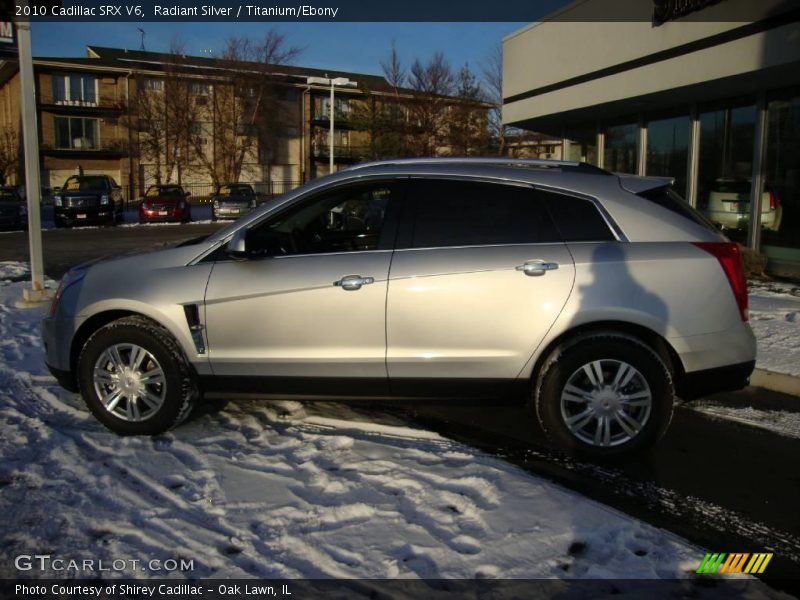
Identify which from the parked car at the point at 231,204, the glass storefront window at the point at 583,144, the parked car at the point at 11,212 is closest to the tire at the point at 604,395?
the glass storefront window at the point at 583,144

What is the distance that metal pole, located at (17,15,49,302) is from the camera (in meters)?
8.56

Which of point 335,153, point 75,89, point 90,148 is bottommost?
point 90,148

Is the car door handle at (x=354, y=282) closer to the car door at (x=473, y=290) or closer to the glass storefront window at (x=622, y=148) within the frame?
the car door at (x=473, y=290)

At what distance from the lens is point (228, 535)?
3.21m

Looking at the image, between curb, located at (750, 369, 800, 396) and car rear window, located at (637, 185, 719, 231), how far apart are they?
207 centimetres

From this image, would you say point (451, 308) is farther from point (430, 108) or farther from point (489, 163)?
point (430, 108)

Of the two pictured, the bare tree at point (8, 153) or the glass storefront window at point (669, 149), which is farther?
the bare tree at point (8, 153)

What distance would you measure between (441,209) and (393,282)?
57 centimetres

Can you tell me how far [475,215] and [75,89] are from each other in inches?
1952

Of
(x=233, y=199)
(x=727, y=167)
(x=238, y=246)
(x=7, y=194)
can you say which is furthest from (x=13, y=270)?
(x=233, y=199)

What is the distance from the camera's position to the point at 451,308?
4.05 metres

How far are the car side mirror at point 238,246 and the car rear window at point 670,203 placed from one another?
2431mm

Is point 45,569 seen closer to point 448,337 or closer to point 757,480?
point 448,337

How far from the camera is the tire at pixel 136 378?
429 centimetres
